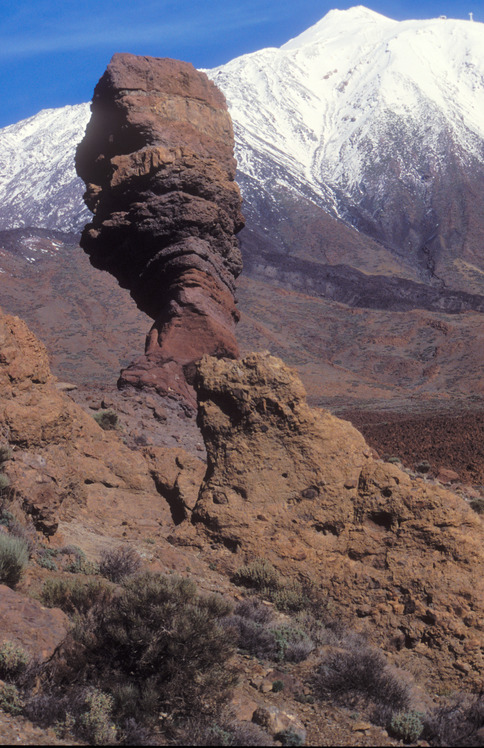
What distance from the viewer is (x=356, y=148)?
A: 11512 cm

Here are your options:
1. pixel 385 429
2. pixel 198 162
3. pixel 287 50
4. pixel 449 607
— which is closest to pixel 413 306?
pixel 385 429

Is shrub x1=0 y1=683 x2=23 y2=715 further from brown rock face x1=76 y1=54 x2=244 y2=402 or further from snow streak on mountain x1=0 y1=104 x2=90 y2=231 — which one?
snow streak on mountain x1=0 y1=104 x2=90 y2=231

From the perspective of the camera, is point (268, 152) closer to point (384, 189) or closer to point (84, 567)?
point (384, 189)

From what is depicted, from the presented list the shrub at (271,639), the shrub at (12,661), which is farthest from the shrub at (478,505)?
the shrub at (12,661)

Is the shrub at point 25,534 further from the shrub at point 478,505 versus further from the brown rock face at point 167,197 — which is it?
the brown rock face at point 167,197

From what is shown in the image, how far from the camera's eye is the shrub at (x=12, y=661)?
140 inches

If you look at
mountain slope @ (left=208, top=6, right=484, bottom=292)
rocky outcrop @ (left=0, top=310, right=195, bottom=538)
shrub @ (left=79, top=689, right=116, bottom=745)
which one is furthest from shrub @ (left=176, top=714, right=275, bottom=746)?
mountain slope @ (left=208, top=6, right=484, bottom=292)

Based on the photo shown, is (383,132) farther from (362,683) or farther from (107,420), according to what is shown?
(362,683)

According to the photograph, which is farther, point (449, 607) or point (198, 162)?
point (198, 162)

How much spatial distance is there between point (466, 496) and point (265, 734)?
9322mm

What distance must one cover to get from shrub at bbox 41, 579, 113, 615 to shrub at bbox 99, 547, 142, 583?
656mm

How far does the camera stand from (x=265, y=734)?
11.3 ft

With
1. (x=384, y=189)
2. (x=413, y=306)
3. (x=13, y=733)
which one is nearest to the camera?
(x=13, y=733)

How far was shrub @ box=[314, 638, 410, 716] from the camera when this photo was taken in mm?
3943
